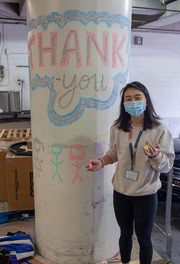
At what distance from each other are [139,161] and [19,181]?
184 centimetres

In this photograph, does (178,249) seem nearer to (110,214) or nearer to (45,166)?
(110,214)

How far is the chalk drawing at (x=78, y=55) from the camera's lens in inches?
71.6

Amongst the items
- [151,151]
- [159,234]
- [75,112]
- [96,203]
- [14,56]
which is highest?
[14,56]

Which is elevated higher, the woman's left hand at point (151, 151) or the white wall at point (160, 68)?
the white wall at point (160, 68)

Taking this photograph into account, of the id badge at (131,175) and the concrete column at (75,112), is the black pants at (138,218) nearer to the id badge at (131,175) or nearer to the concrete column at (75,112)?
the id badge at (131,175)

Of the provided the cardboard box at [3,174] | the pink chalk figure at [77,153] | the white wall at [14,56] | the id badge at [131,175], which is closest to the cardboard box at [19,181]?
the cardboard box at [3,174]

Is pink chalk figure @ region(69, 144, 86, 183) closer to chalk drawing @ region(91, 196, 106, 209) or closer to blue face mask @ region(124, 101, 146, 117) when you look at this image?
chalk drawing @ region(91, 196, 106, 209)

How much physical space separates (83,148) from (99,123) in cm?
25

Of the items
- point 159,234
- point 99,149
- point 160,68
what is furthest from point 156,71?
point 99,149

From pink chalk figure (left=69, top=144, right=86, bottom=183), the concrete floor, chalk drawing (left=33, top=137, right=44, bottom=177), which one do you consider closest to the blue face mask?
pink chalk figure (left=69, top=144, right=86, bottom=183)

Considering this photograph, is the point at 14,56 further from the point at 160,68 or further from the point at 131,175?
the point at 131,175

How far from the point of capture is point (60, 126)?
6.46 feet

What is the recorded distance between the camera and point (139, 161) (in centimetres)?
168

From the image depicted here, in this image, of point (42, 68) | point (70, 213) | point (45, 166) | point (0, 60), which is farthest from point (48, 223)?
point (0, 60)
